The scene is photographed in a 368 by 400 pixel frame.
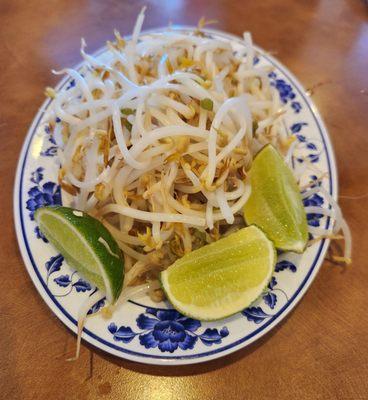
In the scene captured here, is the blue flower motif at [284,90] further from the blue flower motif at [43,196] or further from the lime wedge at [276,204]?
the blue flower motif at [43,196]

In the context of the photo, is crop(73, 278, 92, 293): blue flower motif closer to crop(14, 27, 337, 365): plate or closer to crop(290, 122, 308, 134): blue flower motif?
crop(14, 27, 337, 365): plate

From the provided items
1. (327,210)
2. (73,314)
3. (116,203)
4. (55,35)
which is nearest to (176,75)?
(116,203)

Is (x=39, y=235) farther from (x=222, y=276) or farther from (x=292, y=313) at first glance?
(x=292, y=313)

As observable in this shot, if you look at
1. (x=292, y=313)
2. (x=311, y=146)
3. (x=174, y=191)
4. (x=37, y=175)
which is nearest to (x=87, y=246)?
(x=174, y=191)

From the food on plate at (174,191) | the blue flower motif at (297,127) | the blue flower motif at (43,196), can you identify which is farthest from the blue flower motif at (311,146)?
the blue flower motif at (43,196)

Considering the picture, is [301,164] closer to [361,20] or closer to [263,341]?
[263,341]

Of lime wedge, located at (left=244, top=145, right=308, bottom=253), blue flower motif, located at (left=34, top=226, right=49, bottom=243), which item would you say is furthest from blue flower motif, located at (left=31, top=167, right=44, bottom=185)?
lime wedge, located at (left=244, top=145, right=308, bottom=253)

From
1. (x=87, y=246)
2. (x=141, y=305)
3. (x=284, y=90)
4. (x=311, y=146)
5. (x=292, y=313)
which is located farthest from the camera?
(x=284, y=90)
